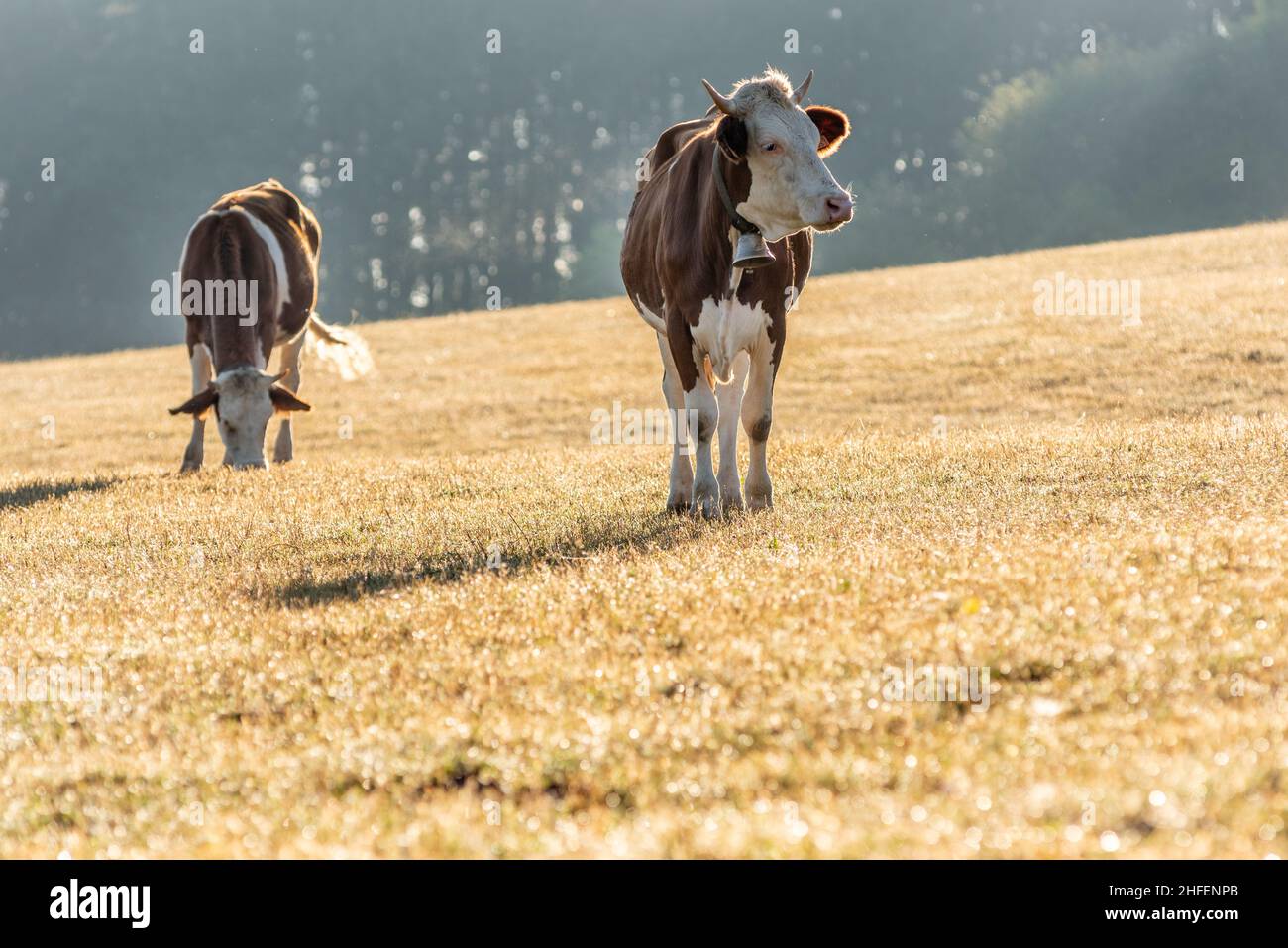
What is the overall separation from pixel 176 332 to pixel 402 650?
10246 centimetres

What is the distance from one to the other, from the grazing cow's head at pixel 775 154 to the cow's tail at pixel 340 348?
11051mm

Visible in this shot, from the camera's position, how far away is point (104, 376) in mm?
35562

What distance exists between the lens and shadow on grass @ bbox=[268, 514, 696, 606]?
7863mm

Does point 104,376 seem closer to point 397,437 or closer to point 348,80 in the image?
point 397,437

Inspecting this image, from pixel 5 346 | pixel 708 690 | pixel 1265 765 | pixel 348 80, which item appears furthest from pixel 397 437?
pixel 348 80

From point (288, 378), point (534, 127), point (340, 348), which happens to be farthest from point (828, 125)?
point (534, 127)

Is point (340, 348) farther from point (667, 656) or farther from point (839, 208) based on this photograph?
point (667, 656)

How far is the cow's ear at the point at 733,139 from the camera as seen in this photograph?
9.00 metres

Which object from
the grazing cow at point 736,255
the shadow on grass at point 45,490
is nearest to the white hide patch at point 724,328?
the grazing cow at point 736,255

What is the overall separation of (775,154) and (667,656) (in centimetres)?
431

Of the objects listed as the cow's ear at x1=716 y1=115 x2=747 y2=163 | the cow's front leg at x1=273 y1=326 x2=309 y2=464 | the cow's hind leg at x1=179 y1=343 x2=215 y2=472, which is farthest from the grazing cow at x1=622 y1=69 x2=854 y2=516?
the cow's front leg at x1=273 y1=326 x2=309 y2=464

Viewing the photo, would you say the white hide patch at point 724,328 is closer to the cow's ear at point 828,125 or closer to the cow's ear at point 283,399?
the cow's ear at point 828,125

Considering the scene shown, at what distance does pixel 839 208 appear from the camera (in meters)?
8.54

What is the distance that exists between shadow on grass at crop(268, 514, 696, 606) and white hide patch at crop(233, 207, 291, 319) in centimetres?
833
